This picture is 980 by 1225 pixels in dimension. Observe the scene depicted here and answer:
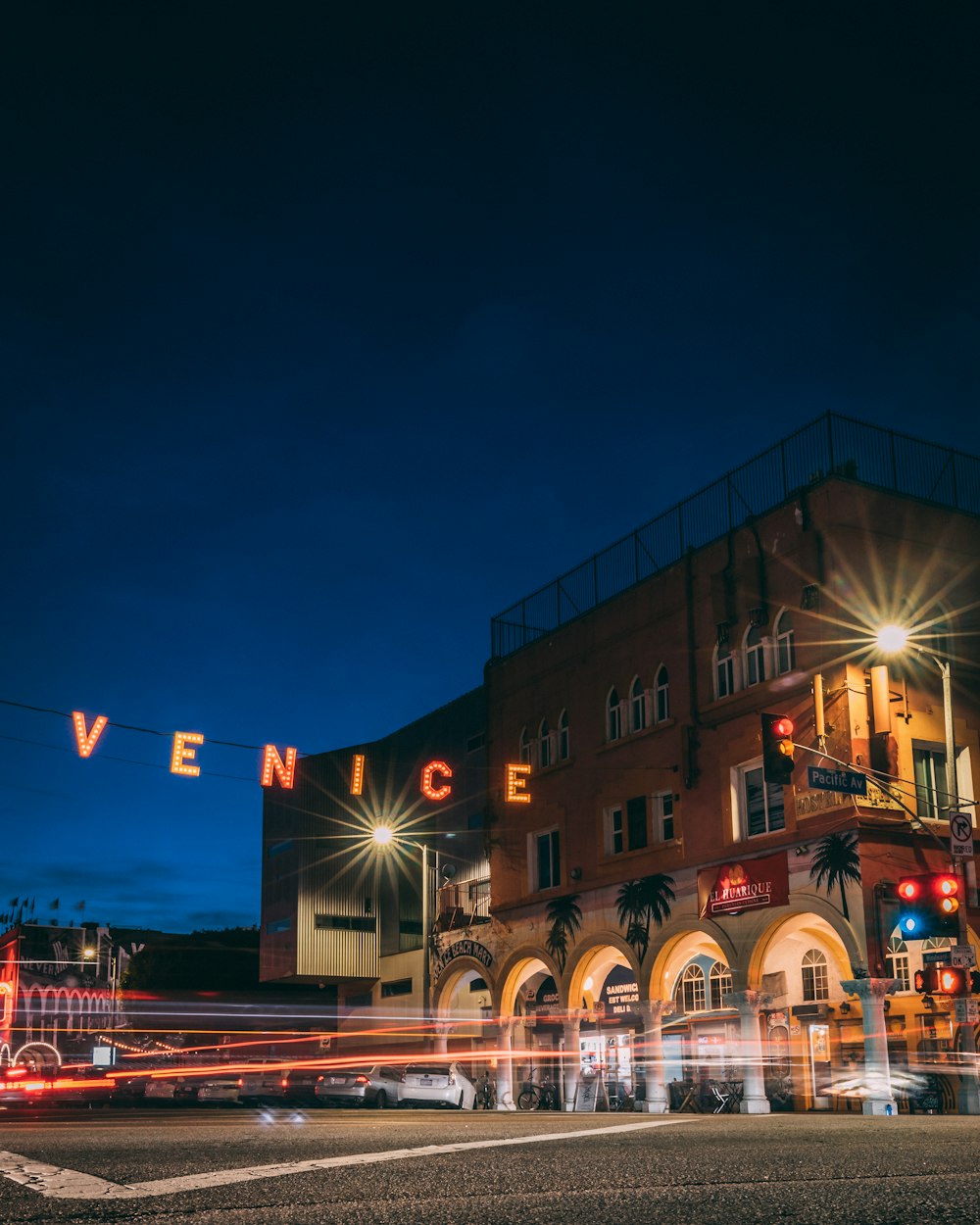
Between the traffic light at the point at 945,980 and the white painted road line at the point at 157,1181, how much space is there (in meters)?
16.5

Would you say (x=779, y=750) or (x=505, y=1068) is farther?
(x=505, y=1068)

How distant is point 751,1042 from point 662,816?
6.18m

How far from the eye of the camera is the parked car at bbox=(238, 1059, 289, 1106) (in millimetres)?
37219

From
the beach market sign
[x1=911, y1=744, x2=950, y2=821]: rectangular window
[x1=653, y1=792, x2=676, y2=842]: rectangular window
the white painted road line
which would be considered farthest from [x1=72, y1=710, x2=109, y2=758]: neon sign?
the white painted road line

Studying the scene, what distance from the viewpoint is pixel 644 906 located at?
107 ft

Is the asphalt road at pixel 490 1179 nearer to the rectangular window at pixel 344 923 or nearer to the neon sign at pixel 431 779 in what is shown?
the neon sign at pixel 431 779

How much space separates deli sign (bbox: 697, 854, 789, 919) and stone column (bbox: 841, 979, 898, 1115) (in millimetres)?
2818

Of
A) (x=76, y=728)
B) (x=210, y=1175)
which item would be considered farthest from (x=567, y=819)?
(x=210, y=1175)

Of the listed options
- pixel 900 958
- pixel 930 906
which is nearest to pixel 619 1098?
pixel 900 958

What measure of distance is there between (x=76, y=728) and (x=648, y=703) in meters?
14.1

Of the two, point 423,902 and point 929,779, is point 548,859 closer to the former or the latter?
point 423,902

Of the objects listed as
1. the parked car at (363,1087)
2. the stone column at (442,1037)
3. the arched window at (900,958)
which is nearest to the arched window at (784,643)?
the arched window at (900,958)

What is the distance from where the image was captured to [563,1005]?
3559cm

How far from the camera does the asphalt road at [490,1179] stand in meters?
4.61
